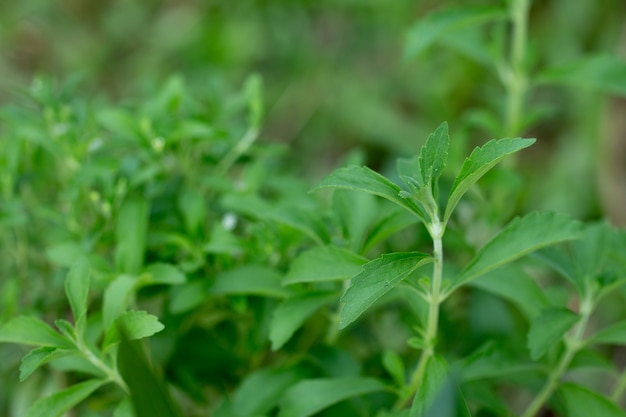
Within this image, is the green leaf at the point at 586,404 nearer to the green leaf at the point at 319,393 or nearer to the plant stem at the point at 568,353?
the plant stem at the point at 568,353

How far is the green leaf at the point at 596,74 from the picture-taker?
3.45ft

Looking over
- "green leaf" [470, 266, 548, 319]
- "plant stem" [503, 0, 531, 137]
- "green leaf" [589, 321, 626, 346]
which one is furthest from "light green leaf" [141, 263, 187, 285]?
"plant stem" [503, 0, 531, 137]

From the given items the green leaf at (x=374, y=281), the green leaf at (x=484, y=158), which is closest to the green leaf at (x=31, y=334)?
the green leaf at (x=374, y=281)

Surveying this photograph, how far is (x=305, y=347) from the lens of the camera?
1.00 metres

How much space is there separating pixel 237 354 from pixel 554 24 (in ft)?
4.74

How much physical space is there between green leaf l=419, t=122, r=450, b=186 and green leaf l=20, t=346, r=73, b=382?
35 cm

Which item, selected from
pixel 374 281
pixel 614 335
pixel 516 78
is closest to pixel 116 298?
pixel 374 281

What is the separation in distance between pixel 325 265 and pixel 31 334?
285 millimetres

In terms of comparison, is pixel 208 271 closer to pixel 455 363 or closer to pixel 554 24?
pixel 455 363

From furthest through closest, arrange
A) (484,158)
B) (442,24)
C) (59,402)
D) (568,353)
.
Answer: (442,24) → (568,353) → (59,402) → (484,158)

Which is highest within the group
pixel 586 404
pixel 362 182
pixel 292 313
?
pixel 362 182

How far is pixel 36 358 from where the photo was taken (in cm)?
66

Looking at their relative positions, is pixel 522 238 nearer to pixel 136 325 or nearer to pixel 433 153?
pixel 433 153

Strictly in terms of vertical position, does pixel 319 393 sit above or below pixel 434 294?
below
